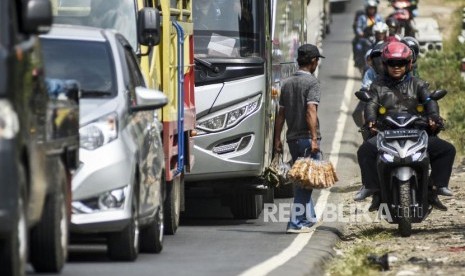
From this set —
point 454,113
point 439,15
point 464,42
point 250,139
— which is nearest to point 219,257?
point 250,139

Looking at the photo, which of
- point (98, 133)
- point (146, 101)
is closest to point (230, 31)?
point (146, 101)

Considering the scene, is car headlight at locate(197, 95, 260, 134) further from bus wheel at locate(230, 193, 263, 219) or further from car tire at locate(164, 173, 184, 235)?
car tire at locate(164, 173, 184, 235)

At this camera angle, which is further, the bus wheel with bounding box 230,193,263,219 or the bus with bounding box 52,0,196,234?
the bus wheel with bounding box 230,193,263,219

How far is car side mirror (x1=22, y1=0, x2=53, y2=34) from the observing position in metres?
10.6

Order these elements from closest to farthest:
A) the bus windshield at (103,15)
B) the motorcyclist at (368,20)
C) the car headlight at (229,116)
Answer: the bus windshield at (103,15) → the car headlight at (229,116) → the motorcyclist at (368,20)

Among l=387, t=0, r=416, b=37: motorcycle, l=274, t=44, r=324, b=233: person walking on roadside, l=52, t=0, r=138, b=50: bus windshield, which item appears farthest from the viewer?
l=387, t=0, r=416, b=37: motorcycle

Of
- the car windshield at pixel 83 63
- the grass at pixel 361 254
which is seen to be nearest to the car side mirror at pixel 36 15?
the car windshield at pixel 83 63

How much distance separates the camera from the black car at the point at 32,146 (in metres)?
10.0

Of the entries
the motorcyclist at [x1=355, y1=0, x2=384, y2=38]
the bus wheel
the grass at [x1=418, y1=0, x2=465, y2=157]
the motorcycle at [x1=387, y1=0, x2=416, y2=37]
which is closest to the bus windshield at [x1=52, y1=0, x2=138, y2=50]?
the bus wheel

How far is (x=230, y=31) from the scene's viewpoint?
19.0 metres

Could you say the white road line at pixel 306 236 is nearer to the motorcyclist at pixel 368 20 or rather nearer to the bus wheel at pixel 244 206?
A: the bus wheel at pixel 244 206

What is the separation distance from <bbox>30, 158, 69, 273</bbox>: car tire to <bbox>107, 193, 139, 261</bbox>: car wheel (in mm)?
1321

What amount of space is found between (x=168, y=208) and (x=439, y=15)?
36.5 metres

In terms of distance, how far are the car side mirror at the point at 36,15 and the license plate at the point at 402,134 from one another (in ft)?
19.8
